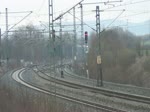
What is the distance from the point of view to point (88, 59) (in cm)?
5741

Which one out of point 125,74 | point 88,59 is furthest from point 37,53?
point 125,74

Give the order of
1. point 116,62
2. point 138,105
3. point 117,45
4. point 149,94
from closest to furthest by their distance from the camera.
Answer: point 138,105, point 149,94, point 116,62, point 117,45

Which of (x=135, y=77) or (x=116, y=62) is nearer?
(x=135, y=77)

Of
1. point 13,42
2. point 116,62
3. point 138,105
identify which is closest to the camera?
point 138,105

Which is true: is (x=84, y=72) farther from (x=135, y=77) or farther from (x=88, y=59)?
(x=135, y=77)

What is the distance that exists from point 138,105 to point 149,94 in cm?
533

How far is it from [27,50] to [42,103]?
8617 cm

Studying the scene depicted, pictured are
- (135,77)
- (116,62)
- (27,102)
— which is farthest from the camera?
(116,62)

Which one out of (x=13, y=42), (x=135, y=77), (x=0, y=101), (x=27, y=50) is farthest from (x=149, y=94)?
(x=27, y=50)

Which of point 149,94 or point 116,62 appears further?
point 116,62

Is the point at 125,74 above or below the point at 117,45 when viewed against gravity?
below

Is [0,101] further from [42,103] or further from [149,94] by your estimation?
[149,94]

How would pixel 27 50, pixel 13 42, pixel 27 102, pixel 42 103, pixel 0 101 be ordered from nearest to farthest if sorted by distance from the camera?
1. pixel 42 103
2. pixel 27 102
3. pixel 0 101
4. pixel 13 42
5. pixel 27 50

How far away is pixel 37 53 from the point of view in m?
104
